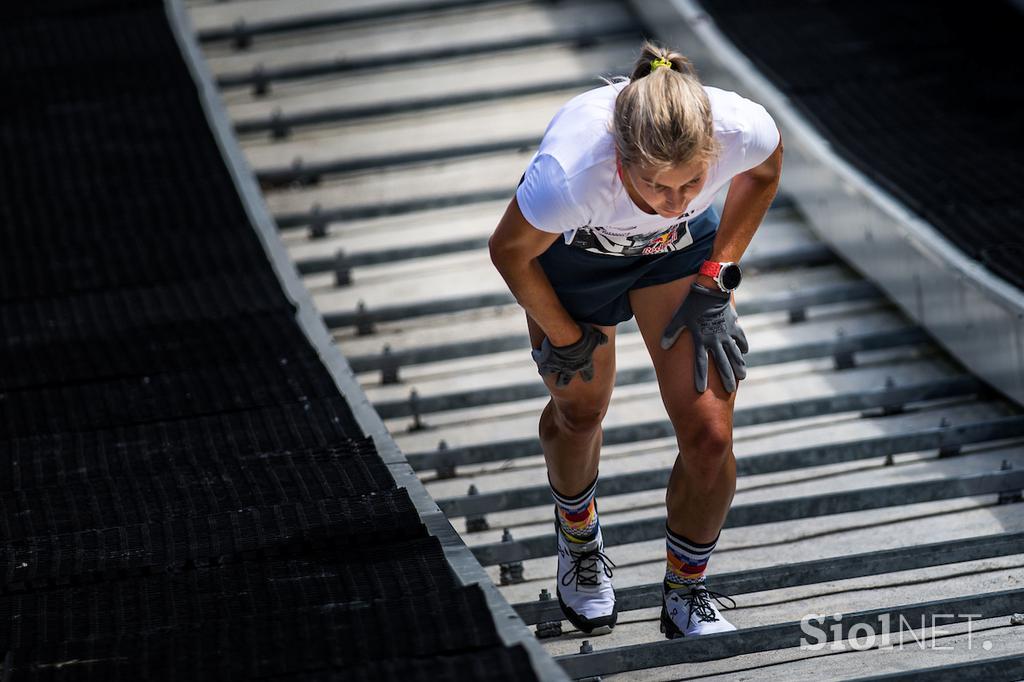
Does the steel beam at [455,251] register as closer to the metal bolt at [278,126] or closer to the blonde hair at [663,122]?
the metal bolt at [278,126]

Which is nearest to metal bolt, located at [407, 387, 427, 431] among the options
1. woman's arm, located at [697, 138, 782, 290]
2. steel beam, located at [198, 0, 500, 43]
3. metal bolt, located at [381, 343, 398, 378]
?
metal bolt, located at [381, 343, 398, 378]

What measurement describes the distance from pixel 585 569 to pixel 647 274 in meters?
0.78

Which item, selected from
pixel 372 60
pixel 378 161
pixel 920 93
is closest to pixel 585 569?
pixel 920 93

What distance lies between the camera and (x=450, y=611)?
2621 mm

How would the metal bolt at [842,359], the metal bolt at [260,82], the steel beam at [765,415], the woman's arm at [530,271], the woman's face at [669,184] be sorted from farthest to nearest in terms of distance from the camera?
the metal bolt at [260,82] → the metal bolt at [842,359] → the steel beam at [765,415] → the woman's arm at [530,271] → the woman's face at [669,184]

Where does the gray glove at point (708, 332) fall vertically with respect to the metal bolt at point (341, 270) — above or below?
above

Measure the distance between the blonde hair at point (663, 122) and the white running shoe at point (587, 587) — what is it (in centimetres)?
114

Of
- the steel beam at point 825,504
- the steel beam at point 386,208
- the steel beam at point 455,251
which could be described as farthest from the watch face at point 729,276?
the steel beam at point 386,208

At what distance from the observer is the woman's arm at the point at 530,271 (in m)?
2.96

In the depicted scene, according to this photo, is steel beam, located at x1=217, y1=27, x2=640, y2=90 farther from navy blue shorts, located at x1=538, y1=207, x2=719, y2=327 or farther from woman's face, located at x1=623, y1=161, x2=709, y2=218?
woman's face, located at x1=623, y1=161, x2=709, y2=218

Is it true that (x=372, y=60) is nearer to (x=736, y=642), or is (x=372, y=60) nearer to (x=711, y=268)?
(x=711, y=268)

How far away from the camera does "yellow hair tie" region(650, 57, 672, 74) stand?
111 inches

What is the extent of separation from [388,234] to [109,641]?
361 centimetres

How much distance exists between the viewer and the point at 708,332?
3.08 metres
